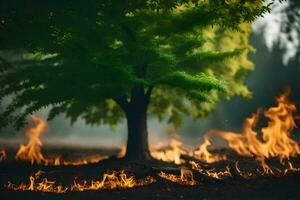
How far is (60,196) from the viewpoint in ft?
35.7

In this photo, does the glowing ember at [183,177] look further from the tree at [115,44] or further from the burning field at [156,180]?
the tree at [115,44]

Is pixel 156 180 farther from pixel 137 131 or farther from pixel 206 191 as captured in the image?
pixel 137 131

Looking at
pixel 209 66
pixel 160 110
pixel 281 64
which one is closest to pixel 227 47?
pixel 209 66

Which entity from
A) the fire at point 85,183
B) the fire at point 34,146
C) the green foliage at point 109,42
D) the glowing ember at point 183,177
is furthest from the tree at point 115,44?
the fire at point 85,183

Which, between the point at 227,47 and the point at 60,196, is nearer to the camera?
the point at 60,196

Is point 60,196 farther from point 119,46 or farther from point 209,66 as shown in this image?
point 209,66

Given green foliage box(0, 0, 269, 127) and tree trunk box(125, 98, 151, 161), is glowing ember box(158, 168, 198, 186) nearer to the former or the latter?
green foliage box(0, 0, 269, 127)

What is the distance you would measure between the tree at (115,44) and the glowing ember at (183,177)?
2492 millimetres

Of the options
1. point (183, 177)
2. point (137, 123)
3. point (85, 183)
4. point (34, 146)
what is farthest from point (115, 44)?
point (34, 146)

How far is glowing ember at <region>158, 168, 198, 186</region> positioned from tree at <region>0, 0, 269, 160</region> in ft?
8.18

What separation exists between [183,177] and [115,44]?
17.9ft

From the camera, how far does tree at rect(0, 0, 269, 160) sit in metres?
12.1

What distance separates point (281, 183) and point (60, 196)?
230 inches

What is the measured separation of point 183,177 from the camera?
13.0m
